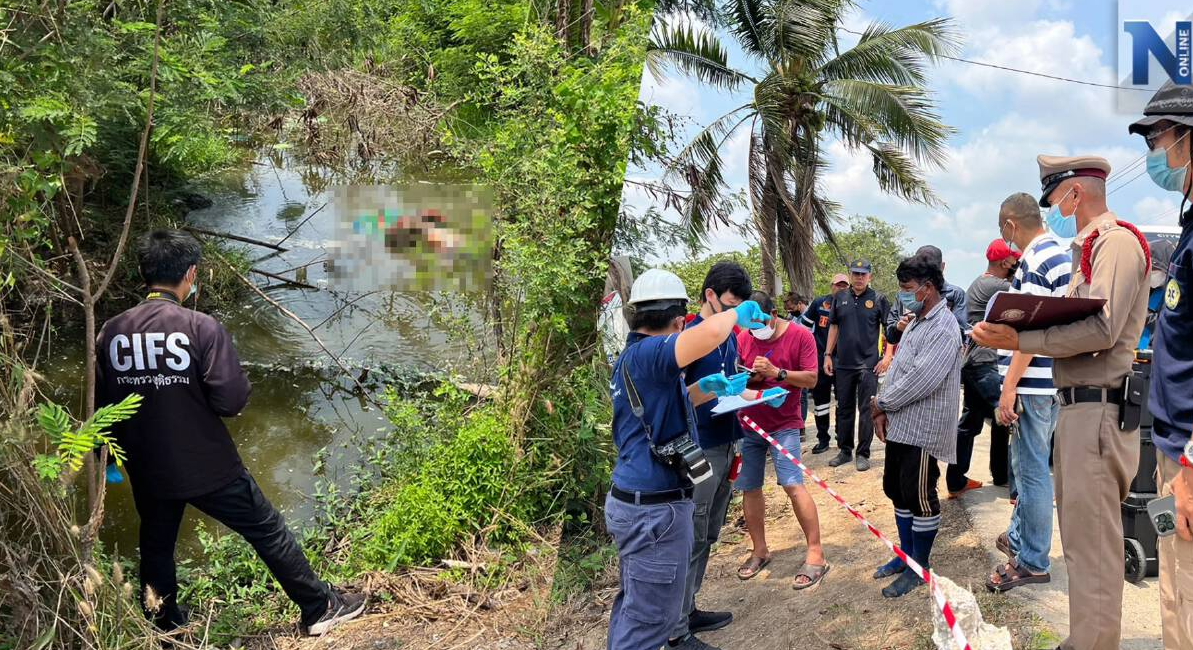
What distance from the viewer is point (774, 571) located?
4.98 m

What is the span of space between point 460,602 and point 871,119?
11555 millimetres

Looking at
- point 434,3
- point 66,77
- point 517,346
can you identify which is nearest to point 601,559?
point 517,346

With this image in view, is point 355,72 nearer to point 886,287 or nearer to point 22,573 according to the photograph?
point 22,573

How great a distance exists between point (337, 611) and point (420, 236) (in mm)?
2623

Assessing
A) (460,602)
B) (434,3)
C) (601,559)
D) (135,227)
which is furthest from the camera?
(434,3)

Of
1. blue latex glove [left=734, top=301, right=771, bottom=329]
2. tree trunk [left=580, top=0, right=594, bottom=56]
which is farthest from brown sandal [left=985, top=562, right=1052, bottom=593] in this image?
tree trunk [left=580, top=0, right=594, bottom=56]

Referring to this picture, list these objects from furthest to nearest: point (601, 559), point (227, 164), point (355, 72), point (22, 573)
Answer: point (227, 164)
point (355, 72)
point (601, 559)
point (22, 573)

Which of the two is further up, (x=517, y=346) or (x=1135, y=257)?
(x=1135, y=257)

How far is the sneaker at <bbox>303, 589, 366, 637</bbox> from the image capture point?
14.9 feet

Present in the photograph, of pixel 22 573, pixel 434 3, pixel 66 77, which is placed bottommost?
pixel 22 573

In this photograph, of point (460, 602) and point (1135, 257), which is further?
point (460, 602)

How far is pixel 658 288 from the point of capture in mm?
3289

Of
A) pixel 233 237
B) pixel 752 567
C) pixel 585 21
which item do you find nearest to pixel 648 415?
pixel 752 567

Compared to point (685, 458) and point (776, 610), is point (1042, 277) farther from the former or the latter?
point (776, 610)
